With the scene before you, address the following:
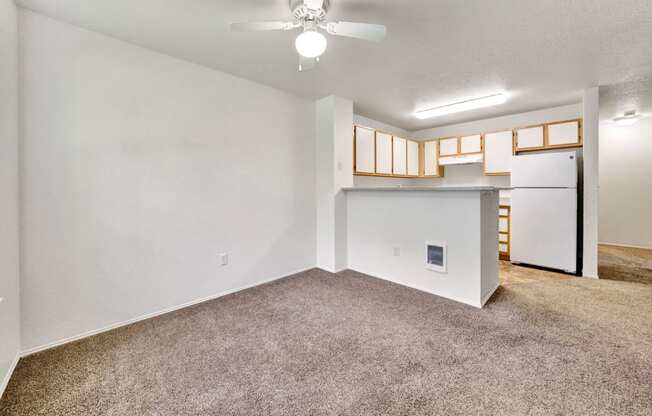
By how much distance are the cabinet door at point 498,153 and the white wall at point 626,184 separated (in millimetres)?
2582

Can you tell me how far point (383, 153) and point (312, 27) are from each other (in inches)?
111

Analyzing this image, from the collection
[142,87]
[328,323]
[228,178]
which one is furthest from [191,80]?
[328,323]

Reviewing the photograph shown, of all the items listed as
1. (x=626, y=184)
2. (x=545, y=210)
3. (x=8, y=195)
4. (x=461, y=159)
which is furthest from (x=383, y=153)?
(x=626, y=184)

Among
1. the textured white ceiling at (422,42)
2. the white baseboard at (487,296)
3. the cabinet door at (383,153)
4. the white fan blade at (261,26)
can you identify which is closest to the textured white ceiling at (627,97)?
the textured white ceiling at (422,42)

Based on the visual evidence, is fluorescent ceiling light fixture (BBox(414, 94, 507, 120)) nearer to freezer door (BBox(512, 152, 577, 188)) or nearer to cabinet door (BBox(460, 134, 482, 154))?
cabinet door (BBox(460, 134, 482, 154))

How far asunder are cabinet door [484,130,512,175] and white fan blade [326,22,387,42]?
3442 mm

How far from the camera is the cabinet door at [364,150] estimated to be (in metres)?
3.90

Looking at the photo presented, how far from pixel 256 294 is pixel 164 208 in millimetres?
1240

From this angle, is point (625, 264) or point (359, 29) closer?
point (359, 29)

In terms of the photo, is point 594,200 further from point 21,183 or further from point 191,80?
point 21,183

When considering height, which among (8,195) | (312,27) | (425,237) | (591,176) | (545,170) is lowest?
(425,237)

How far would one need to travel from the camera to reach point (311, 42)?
1557 mm

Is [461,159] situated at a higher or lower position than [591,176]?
higher

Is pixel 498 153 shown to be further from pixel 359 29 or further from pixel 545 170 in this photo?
pixel 359 29
